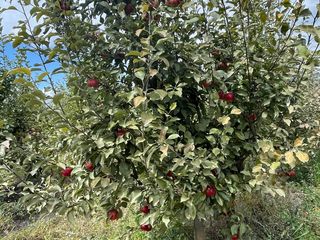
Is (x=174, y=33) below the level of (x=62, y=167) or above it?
above

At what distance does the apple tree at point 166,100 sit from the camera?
1.94 meters

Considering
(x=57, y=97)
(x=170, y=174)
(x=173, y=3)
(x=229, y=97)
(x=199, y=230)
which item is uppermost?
(x=173, y=3)

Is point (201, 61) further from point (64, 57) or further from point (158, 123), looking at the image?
point (64, 57)

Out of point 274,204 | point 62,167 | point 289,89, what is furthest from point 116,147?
point 274,204

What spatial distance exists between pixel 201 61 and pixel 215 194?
0.78 m

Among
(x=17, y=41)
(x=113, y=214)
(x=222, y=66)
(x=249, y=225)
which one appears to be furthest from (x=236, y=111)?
(x=249, y=225)

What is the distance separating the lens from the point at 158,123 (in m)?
1.92

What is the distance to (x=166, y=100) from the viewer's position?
203 centimetres

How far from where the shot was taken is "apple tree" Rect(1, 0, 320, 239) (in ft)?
6.37

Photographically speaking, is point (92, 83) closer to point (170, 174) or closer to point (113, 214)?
point (170, 174)

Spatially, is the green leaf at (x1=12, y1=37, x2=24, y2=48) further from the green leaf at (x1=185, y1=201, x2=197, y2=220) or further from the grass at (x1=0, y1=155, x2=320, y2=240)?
the grass at (x1=0, y1=155, x2=320, y2=240)

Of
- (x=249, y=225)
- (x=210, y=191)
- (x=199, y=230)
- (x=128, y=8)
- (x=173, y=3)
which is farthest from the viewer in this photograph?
(x=249, y=225)

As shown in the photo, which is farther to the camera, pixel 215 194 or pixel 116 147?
pixel 215 194

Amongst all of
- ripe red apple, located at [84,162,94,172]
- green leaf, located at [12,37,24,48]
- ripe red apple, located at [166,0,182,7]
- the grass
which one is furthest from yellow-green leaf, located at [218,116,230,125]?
green leaf, located at [12,37,24,48]
